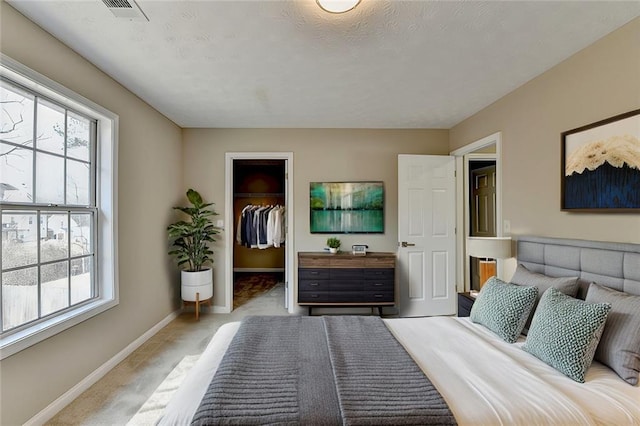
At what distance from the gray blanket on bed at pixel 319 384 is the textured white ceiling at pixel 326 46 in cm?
191

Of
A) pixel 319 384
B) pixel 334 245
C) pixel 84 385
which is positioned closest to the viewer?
pixel 319 384

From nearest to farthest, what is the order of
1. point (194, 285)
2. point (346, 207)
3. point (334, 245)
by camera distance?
point (194, 285), point (334, 245), point (346, 207)

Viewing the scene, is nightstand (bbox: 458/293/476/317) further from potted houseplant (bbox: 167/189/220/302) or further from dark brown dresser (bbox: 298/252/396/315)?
potted houseplant (bbox: 167/189/220/302)

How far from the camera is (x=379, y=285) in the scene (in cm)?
Answer: 364

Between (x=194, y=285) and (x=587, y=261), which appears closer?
(x=587, y=261)

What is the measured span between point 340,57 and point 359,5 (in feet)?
1.78

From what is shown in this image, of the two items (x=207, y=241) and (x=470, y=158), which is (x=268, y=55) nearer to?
(x=207, y=241)

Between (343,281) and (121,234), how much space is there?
94.2 inches

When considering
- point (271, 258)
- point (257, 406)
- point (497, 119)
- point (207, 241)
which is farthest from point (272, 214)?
point (257, 406)

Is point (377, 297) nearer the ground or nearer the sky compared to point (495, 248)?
nearer the ground

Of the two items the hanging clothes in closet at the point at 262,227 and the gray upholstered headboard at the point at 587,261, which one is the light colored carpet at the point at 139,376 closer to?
the hanging clothes in closet at the point at 262,227

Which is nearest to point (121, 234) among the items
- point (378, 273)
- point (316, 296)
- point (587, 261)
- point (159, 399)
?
point (159, 399)

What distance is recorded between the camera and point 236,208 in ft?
20.2

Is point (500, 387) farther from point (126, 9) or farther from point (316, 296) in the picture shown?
point (126, 9)
